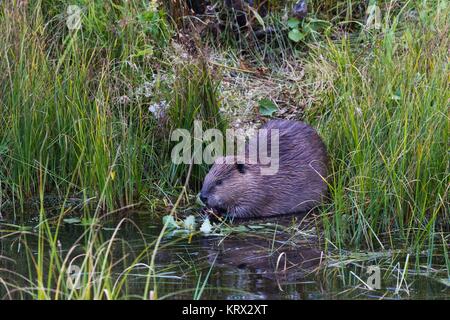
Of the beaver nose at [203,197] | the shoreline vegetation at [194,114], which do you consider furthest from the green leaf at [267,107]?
the beaver nose at [203,197]

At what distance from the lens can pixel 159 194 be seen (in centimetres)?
578

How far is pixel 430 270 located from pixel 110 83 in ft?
8.18

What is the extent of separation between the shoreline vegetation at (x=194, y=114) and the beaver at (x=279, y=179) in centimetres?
15

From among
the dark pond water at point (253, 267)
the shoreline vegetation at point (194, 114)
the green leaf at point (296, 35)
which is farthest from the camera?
the green leaf at point (296, 35)

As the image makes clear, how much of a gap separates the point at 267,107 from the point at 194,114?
2.84 ft

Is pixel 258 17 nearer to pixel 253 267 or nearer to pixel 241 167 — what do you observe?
pixel 241 167

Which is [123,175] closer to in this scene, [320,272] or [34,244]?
[34,244]

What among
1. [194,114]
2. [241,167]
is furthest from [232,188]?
[194,114]

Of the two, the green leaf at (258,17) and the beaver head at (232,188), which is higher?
the green leaf at (258,17)

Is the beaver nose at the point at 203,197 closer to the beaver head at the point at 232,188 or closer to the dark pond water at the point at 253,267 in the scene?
the beaver head at the point at 232,188

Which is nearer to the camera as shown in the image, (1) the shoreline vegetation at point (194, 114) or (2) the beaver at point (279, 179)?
(1) the shoreline vegetation at point (194, 114)

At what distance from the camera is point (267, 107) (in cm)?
664

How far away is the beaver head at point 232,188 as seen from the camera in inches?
221
